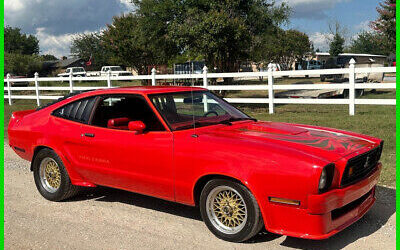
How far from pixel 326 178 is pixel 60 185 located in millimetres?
3631

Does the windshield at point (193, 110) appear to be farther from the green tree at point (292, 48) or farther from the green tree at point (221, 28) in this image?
the green tree at point (292, 48)

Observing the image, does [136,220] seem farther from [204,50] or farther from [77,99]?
[204,50]

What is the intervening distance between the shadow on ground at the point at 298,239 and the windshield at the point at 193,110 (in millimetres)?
1147

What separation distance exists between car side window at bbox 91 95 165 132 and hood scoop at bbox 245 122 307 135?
1084 millimetres

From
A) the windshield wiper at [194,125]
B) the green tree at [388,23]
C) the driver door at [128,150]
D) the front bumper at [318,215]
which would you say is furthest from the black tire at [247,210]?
the green tree at [388,23]

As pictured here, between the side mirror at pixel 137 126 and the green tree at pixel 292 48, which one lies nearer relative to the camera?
the side mirror at pixel 137 126

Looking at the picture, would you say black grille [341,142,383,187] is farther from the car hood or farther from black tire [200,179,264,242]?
black tire [200,179,264,242]

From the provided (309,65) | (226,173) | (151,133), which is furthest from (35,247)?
(309,65)

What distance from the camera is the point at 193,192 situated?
4.41 meters

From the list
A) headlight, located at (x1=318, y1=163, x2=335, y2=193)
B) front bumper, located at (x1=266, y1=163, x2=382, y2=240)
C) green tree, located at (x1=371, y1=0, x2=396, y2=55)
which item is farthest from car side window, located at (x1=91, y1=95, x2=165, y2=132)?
green tree, located at (x1=371, y1=0, x2=396, y2=55)

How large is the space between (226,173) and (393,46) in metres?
35.1

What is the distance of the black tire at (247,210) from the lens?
3.98 metres

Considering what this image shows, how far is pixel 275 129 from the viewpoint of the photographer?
16.0 feet

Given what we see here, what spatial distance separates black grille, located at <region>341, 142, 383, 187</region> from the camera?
394 centimetres
